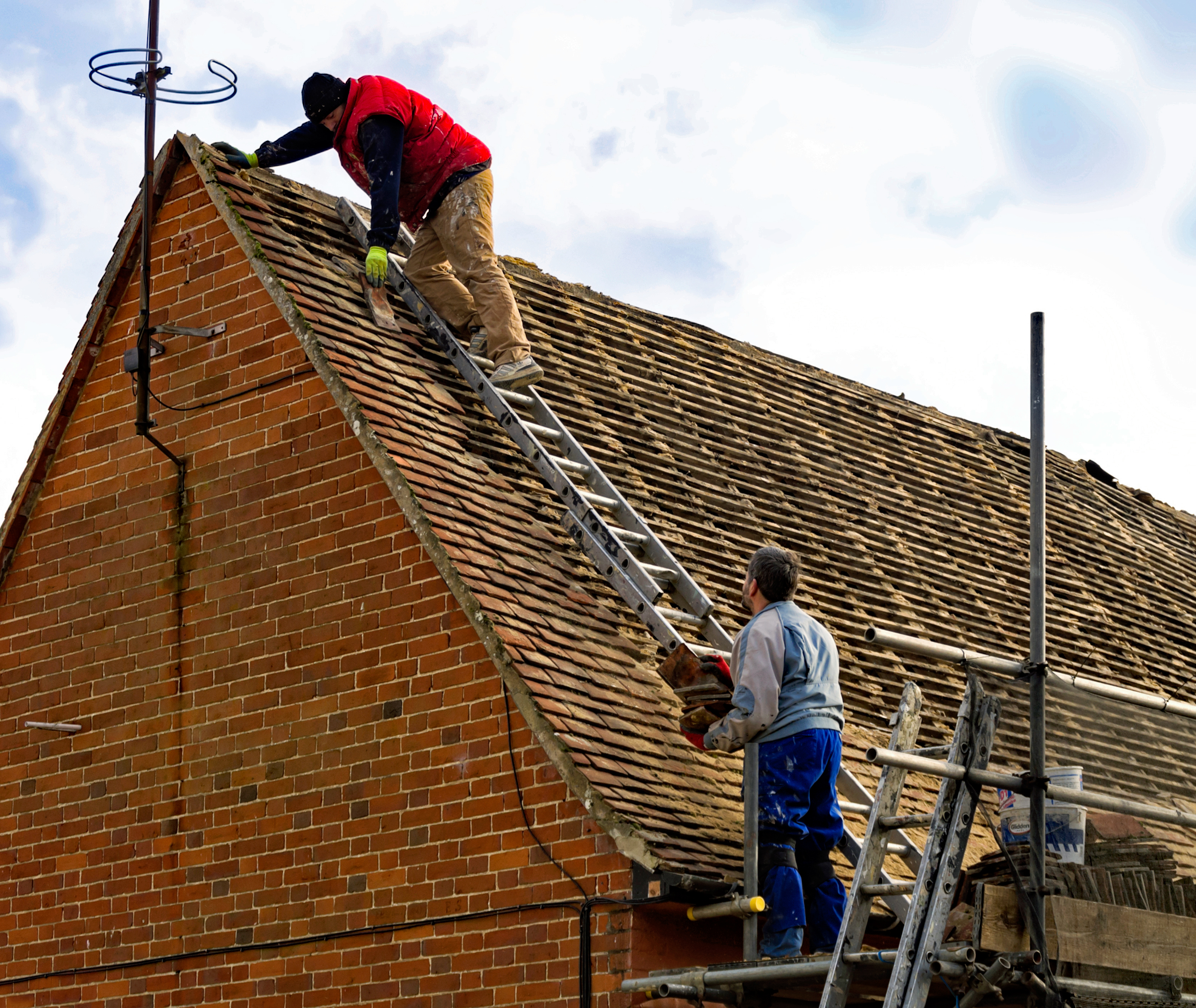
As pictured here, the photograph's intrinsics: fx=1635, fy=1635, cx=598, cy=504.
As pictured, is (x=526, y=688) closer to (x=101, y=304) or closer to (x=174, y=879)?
(x=174, y=879)

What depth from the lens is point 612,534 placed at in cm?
788

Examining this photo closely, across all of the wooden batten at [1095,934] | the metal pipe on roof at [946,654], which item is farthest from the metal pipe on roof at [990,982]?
the metal pipe on roof at [946,654]

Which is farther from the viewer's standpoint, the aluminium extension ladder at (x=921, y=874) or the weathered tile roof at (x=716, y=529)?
the weathered tile roof at (x=716, y=529)

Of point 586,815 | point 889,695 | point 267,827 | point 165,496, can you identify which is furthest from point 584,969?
point 165,496

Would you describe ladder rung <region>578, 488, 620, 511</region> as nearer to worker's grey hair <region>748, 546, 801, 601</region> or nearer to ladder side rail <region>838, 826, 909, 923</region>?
worker's grey hair <region>748, 546, 801, 601</region>

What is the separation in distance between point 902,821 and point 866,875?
24cm

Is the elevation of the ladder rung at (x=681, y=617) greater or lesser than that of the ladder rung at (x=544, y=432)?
lesser

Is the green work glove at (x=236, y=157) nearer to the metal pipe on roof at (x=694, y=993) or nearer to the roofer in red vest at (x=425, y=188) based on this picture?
the roofer in red vest at (x=425, y=188)

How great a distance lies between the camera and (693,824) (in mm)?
6672

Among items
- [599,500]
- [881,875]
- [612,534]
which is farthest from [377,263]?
[881,875]

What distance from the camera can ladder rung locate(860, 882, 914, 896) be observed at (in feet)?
18.5

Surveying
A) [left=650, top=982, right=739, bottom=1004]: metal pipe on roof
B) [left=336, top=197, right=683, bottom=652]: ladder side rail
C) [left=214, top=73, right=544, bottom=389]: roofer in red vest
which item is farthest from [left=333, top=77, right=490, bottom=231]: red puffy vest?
[left=650, top=982, right=739, bottom=1004]: metal pipe on roof

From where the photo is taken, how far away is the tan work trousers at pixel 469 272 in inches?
355

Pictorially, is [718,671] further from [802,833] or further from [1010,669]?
[1010,669]
